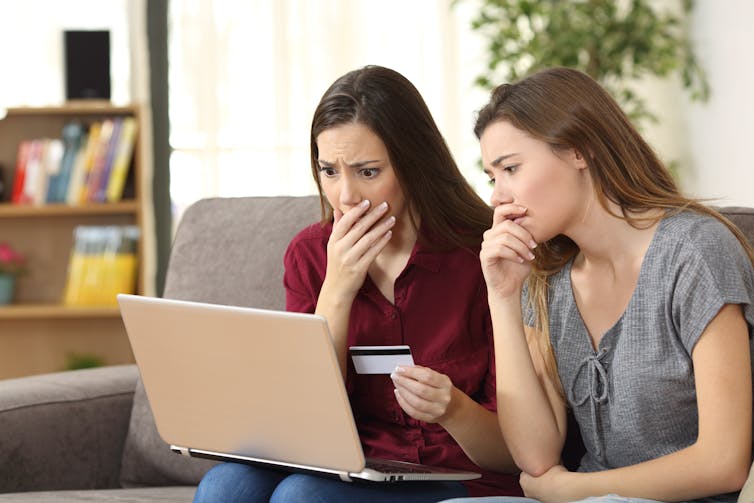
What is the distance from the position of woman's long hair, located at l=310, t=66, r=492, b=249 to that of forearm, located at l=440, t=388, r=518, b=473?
29 centimetres

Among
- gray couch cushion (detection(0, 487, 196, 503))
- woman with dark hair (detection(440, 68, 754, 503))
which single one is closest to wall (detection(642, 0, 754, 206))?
woman with dark hair (detection(440, 68, 754, 503))

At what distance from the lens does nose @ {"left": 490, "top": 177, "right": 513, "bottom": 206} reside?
1473mm

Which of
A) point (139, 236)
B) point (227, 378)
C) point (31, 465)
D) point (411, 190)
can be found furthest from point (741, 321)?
point (139, 236)

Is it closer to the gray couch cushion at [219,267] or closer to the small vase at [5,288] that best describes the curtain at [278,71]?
the small vase at [5,288]

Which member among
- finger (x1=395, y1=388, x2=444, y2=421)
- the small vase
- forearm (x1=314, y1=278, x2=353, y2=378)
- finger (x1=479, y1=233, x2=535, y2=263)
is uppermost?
finger (x1=479, y1=233, x2=535, y2=263)

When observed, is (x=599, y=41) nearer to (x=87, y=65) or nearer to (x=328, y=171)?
(x=87, y=65)

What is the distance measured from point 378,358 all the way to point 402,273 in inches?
7.3

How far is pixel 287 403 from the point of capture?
1386 mm

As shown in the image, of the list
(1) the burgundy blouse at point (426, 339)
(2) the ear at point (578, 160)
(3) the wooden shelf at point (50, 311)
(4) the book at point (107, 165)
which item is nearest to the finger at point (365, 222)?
(1) the burgundy blouse at point (426, 339)

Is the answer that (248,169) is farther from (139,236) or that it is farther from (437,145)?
(437,145)

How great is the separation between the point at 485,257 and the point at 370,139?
27 centimetres

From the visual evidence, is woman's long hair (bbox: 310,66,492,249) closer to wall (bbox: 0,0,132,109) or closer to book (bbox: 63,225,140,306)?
book (bbox: 63,225,140,306)

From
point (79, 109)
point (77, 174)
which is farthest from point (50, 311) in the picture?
point (79, 109)

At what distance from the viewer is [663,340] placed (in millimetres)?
1401
